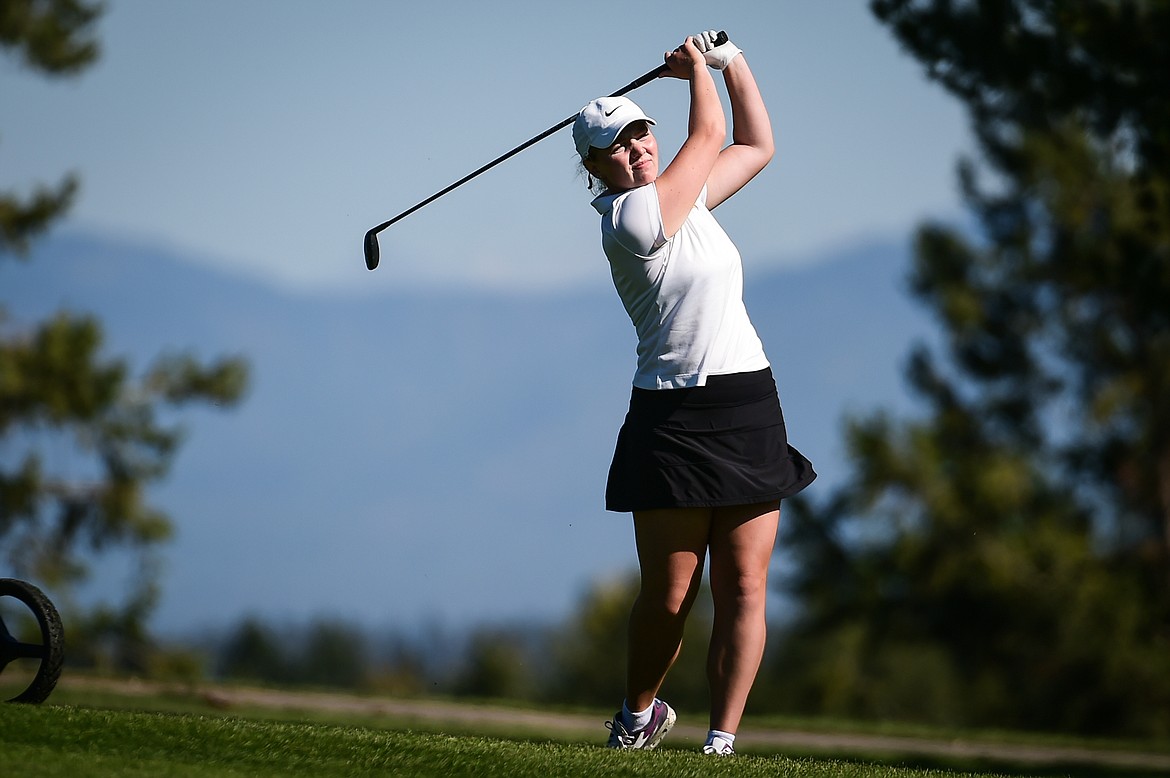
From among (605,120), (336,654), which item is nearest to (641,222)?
(605,120)

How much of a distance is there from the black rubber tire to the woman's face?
2.04 metres

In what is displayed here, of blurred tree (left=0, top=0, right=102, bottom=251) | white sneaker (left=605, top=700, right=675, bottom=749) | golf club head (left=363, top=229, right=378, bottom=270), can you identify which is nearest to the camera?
white sneaker (left=605, top=700, right=675, bottom=749)

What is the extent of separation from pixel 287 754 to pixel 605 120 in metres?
1.93

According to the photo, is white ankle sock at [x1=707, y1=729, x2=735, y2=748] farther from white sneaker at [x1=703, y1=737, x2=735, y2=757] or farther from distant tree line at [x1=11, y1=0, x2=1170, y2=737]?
distant tree line at [x1=11, y1=0, x2=1170, y2=737]

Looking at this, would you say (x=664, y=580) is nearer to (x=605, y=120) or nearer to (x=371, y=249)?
(x=605, y=120)

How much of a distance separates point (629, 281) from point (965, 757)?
4.26m

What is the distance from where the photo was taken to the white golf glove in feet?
14.8

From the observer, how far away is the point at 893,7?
8.84 m

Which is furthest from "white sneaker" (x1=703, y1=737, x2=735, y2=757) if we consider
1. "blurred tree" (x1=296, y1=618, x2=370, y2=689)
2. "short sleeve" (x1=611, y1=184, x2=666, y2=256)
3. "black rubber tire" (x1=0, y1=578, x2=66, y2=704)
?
"blurred tree" (x1=296, y1=618, x2=370, y2=689)

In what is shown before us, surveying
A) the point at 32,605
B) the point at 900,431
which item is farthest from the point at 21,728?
the point at 900,431

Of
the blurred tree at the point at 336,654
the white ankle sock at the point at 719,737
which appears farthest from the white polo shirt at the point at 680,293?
the blurred tree at the point at 336,654

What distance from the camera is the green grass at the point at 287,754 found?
3391 millimetres

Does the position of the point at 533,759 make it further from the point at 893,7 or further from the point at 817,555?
the point at 817,555

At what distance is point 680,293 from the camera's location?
13.8ft
